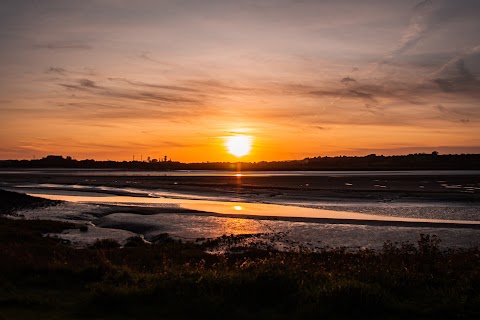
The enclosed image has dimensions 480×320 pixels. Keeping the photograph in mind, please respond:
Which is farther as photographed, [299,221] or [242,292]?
[299,221]

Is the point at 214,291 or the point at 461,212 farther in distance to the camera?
the point at 461,212

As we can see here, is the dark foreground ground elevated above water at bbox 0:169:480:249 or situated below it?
above

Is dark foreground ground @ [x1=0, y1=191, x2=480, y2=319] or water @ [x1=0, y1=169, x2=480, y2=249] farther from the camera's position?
water @ [x1=0, y1=169, x2=480, y2=249]

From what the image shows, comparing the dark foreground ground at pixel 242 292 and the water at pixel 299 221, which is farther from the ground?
the dark foreground ground at pixel 242 292

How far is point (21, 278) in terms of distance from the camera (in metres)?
13.0

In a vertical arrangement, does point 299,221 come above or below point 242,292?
below

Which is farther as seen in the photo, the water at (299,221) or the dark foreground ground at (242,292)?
the water at (299,221)

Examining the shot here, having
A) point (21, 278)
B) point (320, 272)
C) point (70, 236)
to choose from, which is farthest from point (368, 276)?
point (70, 236)

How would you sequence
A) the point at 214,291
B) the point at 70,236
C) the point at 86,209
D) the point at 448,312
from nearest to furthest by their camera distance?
1. the point at 448,312
2. the point at 214,291
3. the point at 70,236
4. the point at 86,209

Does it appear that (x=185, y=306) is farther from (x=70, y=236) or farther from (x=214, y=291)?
(x=70, y=236)

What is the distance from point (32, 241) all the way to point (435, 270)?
858 inches

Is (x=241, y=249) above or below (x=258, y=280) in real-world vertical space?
below

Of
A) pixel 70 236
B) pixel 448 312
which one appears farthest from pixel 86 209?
pixel 448 312

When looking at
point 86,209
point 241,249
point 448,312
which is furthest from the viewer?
point 86,209
